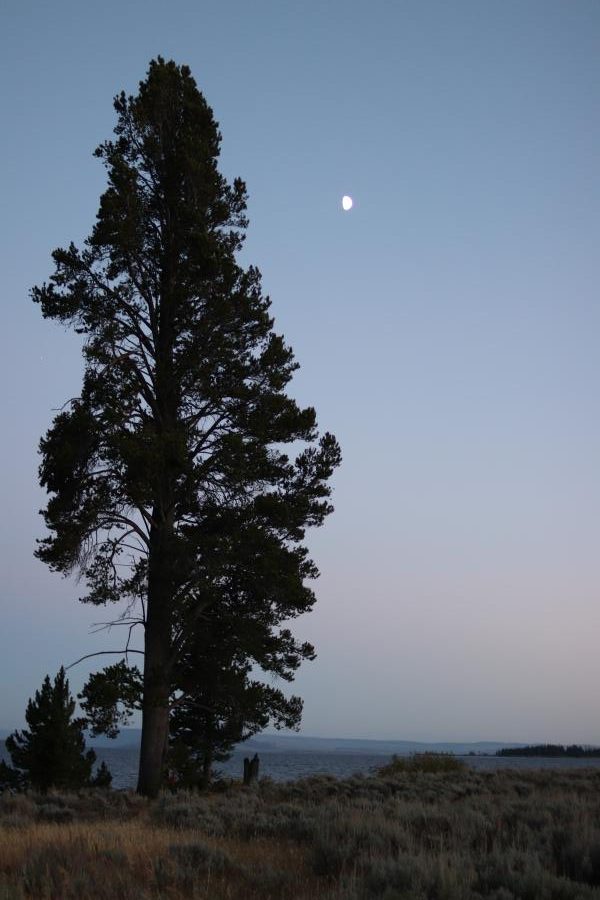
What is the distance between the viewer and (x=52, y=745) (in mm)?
27609

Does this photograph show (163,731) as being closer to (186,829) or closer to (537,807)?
(186,829)

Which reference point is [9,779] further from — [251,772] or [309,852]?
[309,852]

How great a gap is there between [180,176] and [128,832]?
16.5m

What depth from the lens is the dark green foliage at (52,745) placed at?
27.3 meters

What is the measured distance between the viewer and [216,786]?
25594 millimetres

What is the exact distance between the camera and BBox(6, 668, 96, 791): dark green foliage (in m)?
27.3

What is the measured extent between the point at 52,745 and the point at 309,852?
20403mm

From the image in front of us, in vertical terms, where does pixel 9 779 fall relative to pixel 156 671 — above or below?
below

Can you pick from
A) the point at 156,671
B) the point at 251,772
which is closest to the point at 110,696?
the point at 156,671

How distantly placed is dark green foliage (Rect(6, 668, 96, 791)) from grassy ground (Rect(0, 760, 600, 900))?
42.6 feet

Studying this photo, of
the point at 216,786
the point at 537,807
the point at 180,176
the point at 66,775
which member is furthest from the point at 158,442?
the point at 66,775

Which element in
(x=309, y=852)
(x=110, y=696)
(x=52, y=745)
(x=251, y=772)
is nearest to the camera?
(x=309, y=852)

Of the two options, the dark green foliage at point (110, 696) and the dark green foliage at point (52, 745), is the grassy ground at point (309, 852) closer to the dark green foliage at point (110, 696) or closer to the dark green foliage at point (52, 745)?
the dark green foliage at point (110, 696)

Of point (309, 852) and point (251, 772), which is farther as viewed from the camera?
point (251, 772)
